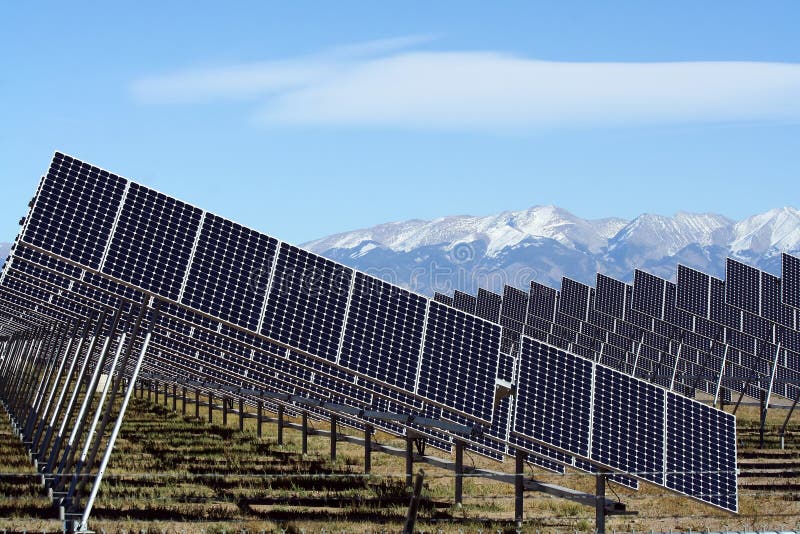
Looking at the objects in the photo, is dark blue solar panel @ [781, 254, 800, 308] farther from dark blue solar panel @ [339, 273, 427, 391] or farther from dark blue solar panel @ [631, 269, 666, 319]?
dark blue solar panel @ [339, 273, 427, 391]

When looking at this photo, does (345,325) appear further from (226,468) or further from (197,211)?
(226,468)

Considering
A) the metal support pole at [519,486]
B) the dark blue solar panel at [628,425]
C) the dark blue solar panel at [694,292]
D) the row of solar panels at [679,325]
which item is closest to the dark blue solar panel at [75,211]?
the metal support pole at [519,486]

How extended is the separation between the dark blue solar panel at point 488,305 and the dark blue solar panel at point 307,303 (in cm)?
5158

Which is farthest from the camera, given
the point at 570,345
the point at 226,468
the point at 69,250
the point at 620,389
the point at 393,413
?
the point at 570,345

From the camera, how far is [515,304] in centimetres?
7425

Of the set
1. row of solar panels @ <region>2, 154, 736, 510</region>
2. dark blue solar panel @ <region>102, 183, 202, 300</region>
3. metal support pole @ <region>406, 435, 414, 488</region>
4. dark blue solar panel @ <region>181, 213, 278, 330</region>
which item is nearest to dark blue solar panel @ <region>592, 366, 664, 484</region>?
row of solar panels @ <region>2, 154, 736, 510</region>

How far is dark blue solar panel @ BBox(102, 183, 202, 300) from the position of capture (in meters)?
22.4

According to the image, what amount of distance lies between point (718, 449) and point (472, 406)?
6.34m

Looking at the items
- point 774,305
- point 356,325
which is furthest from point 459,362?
point 774,305

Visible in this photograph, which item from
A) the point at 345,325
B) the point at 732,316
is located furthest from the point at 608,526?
the point at 732,316

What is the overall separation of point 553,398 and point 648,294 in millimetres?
39330

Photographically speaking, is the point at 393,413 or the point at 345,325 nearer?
the point at 345,325

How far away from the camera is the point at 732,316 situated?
54.8 meters

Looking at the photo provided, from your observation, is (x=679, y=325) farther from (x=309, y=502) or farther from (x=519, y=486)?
(x=519, y=486)
